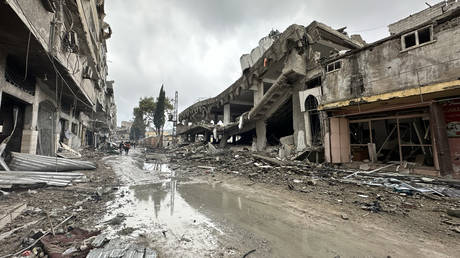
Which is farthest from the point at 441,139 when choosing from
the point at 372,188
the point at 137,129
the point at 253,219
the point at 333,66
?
the point at 137,129

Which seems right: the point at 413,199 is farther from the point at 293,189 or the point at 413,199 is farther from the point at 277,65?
the point at 277,65

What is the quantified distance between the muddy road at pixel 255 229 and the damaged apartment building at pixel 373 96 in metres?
5.40

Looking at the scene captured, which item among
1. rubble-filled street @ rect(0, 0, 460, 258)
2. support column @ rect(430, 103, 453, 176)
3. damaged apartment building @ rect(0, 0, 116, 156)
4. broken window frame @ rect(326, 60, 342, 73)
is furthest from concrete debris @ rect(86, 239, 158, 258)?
broken window frame @ rect(326, 60, 342, 73)

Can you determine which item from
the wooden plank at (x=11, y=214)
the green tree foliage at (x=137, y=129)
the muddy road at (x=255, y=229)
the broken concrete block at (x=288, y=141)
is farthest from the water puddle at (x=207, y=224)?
the green tree foliage at (x=137, y=129)

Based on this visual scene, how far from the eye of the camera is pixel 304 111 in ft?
37.0

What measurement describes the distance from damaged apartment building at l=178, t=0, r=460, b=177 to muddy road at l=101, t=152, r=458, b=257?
17.7 ft

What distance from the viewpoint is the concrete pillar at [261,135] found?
14852 millimetres

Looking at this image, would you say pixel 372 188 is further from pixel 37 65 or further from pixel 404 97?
pixel 37 65

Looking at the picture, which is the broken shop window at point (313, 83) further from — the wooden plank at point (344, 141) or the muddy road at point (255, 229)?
the muddy road at point (255, 229)

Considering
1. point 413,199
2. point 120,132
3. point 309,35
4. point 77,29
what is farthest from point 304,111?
point 120,132

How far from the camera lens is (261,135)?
49.5 ft

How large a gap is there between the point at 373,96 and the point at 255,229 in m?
7.84

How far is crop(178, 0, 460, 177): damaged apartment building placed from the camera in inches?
262

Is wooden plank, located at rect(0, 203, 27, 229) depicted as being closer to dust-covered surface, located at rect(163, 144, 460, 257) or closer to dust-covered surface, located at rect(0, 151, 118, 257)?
dust-covered surface, located at rect(0, 151, 118, 257)
